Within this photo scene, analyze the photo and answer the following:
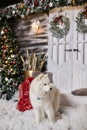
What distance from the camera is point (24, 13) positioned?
253 inches

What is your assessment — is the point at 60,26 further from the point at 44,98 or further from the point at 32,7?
the point at 44,98

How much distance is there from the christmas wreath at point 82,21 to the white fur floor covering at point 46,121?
2772mm

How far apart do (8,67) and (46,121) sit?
3229 mm

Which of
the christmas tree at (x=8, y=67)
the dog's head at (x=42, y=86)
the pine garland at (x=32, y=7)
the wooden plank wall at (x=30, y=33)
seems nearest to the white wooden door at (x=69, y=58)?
the wooden plank wall at (x=30, y=33)

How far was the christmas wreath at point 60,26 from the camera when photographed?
6.09 meters

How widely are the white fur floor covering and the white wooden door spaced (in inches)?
99.4

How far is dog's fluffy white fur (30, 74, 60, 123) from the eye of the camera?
10.3ft

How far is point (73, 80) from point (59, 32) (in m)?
1.21

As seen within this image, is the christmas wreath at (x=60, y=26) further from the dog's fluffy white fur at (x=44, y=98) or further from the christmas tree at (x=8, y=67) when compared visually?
the dog's fluffy white fur at (x=44, y=98)

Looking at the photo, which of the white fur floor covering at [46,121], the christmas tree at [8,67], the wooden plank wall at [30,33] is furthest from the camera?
the wooden plank wall at [30,33]

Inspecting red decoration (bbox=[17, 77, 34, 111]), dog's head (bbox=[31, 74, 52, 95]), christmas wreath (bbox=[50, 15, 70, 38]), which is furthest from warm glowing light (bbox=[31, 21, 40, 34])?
dog's head (bbox=[31, 74, 52, 95])

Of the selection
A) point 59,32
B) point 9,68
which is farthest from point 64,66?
point 9,68

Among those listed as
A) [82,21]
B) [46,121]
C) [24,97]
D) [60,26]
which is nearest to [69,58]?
[60,26]

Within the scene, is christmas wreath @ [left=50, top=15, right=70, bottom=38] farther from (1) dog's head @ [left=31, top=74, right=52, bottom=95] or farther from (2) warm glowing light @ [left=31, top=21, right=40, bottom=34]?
(1) dog's head @ [left=31, top=74, right=52, bottom=95]
